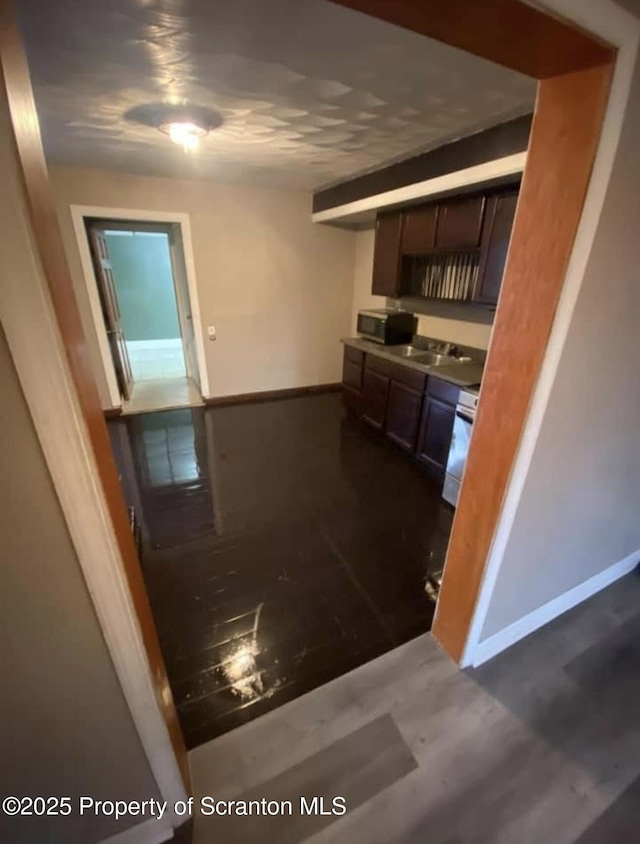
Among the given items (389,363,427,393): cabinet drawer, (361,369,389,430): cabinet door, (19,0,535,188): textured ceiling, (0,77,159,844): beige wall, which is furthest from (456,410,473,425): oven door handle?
(0,77,159,844): beige wall

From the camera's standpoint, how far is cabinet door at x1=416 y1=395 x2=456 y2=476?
2789 millimetres

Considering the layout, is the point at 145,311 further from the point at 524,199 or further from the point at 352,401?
the point at 524,199

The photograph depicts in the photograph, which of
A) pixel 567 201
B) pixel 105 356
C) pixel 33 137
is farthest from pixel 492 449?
pixel 105 356

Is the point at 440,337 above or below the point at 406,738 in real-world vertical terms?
above

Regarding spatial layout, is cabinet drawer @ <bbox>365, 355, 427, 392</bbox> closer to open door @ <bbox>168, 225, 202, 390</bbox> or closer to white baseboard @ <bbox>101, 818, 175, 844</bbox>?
open door @ <bbox>168, 225, 202, 390</bbox>

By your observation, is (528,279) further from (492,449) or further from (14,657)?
(14,657)

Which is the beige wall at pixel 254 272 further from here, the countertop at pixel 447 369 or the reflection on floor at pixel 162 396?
the countertop at pixel 447 369

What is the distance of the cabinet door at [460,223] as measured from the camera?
2.54 metres

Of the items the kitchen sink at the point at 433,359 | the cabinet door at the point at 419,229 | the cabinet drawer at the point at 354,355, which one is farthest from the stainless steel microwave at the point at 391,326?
the cabinet door at the point at 419,229

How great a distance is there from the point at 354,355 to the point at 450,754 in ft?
10.7

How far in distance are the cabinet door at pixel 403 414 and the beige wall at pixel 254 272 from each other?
5.74 feet

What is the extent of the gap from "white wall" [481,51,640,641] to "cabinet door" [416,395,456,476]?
1.16 metres

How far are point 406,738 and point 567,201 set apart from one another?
5.91ft

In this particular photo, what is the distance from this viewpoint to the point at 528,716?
1420mm
